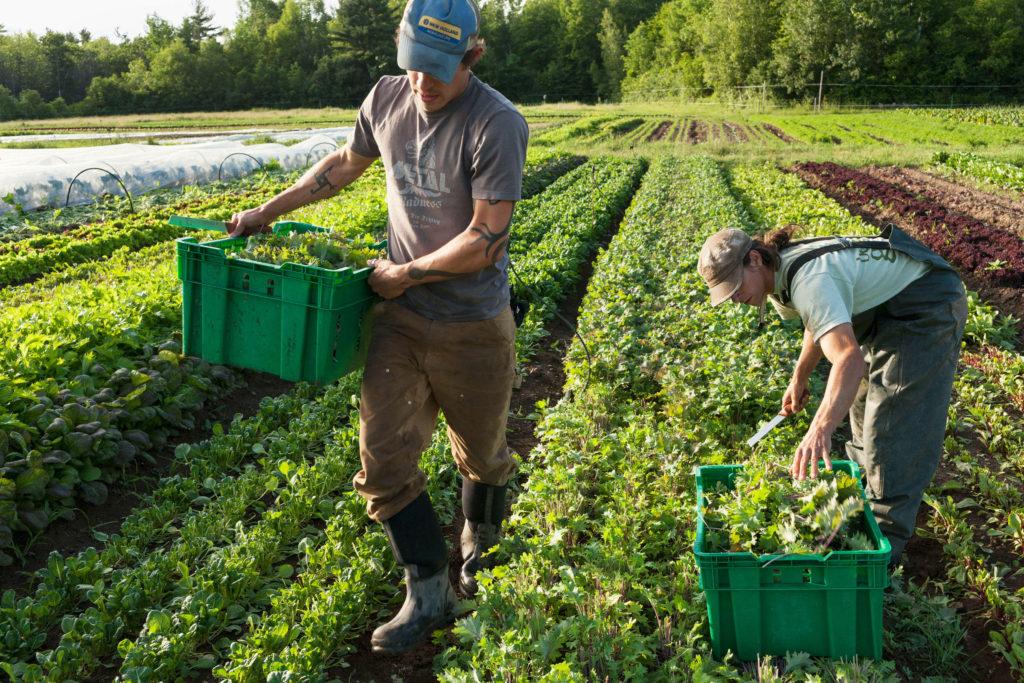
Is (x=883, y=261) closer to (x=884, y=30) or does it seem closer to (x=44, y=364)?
(x=44, y=364)

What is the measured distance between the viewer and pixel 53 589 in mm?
3639

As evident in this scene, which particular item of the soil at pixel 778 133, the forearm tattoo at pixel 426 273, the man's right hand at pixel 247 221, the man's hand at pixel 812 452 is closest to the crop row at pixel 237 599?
the forearm tattoo at pixel 426 273

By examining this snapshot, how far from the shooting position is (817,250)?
330 cm

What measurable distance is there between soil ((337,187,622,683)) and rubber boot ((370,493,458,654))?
4.2 inches

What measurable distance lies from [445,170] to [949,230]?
38.7 feet

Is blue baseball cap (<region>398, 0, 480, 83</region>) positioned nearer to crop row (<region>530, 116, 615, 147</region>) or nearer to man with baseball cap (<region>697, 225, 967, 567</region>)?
man with baseball cap (<region>697, 225, 967, 567</region>)

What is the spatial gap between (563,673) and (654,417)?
3.11 meters

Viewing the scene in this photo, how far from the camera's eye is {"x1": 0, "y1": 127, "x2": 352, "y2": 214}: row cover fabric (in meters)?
14.8

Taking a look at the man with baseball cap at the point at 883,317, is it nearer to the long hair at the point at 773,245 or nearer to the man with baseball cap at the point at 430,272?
the long hair at the point at 773,245

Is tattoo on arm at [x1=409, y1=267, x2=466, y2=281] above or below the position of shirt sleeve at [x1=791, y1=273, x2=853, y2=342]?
above

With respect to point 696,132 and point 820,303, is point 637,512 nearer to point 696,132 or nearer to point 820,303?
point 820,303

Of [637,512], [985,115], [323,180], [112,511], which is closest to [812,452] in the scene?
[637,512]

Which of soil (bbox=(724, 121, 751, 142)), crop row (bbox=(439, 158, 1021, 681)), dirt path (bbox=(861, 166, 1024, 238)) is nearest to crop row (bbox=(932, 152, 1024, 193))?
dirt path (bbox=(861, 166, 1024, 238))

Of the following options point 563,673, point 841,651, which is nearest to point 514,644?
point 563,673
